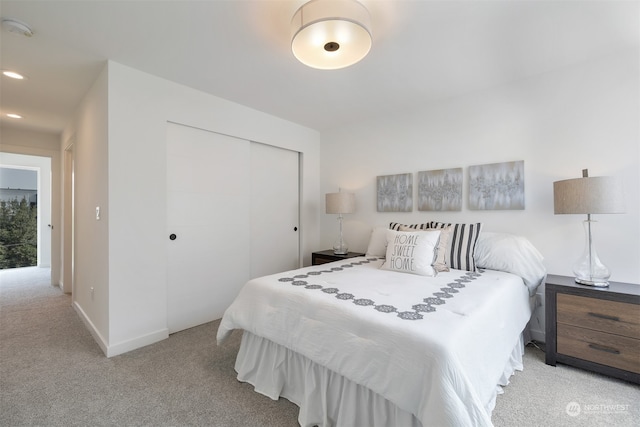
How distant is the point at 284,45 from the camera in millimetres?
2047

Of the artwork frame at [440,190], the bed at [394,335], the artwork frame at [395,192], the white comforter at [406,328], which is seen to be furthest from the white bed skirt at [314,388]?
the artwork frame at [395,192]

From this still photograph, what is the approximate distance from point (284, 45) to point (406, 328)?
2.03m

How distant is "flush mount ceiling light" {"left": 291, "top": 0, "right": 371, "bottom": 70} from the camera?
4.83 feet

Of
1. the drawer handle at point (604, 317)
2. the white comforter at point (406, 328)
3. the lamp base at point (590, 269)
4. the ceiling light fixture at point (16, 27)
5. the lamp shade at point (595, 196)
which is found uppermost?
the ceiling light fixture at point (16, 27)

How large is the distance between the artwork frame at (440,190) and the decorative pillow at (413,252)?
2.15ft

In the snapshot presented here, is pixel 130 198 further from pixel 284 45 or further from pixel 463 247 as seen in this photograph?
pixel 463 247

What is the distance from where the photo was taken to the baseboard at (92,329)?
227 cm

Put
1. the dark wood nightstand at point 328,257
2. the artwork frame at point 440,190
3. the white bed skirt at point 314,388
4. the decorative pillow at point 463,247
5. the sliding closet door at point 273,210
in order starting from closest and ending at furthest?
the white bed skirt at point 314,388 → the decorative pillow at point 463,247 → the artwork frame at point 440,190 → the dark wood nightstand at point 328,257 → the sliding closet door at point 273,210

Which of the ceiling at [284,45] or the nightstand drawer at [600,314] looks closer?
the ceiling at [284,45]

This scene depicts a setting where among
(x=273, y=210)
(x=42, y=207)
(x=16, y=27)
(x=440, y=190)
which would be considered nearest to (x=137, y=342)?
(x=273, y=210)

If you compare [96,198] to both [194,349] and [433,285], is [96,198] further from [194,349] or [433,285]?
[433,285]

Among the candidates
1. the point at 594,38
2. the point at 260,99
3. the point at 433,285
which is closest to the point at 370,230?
the point at 433,285

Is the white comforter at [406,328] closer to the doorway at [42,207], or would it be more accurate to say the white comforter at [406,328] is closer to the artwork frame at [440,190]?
the artwork frame at [440,190]

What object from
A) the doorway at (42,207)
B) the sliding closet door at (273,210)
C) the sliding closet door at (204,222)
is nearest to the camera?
the sliding closet door at (204,222)
